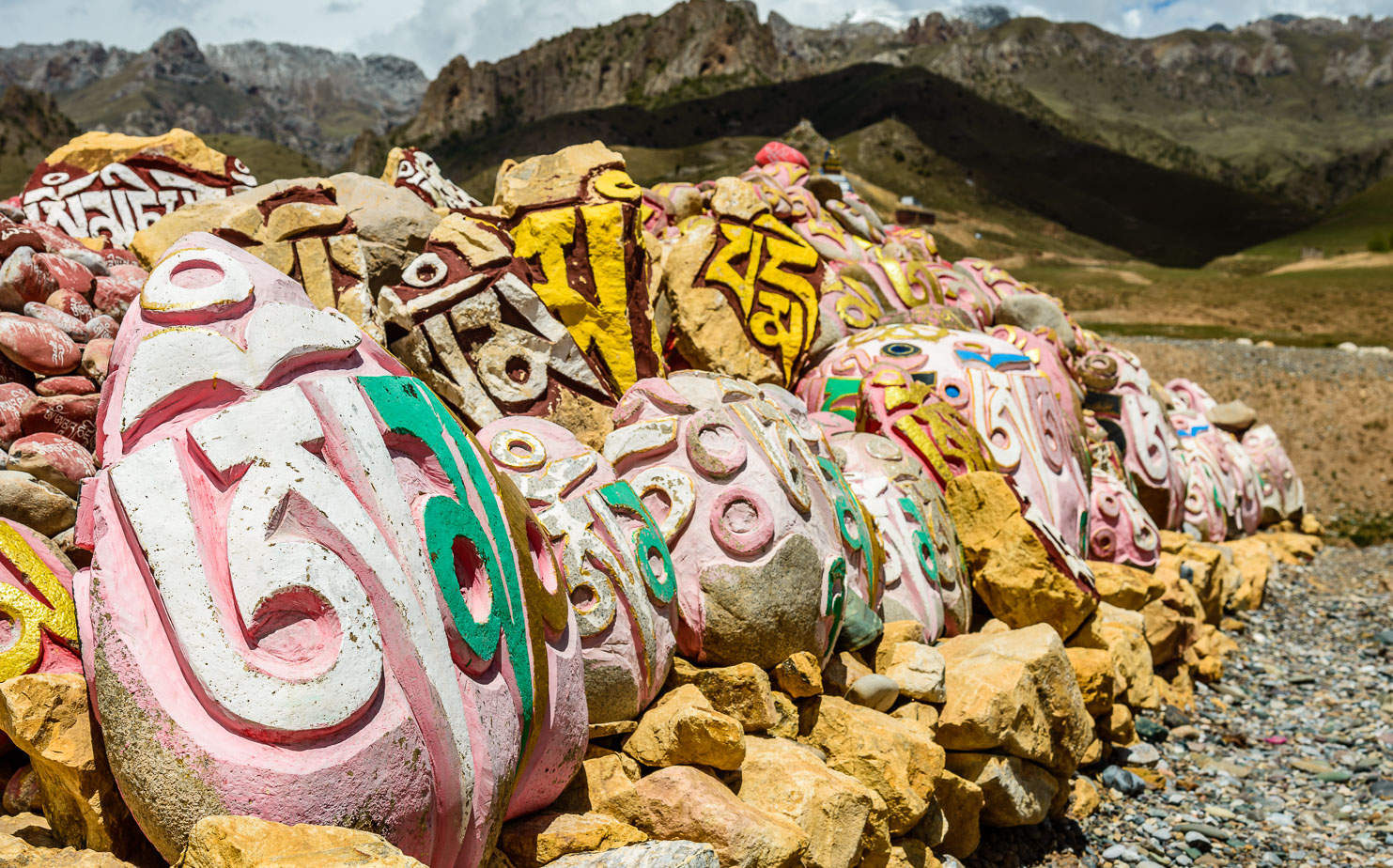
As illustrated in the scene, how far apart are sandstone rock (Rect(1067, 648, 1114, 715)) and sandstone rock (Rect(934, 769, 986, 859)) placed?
1267mm

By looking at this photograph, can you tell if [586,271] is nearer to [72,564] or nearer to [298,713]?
[72,564]

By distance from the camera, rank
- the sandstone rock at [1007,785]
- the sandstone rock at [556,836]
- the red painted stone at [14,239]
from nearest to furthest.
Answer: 1. the sandstone rock at [556,836]
2. the red painted stone at [14,239]
3. the sandstone rock at [1007,785]

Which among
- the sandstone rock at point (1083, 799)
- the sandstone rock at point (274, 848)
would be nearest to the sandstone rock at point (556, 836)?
the sandstone rock at point (274, 848)

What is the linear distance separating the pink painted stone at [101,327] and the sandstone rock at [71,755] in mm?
1841

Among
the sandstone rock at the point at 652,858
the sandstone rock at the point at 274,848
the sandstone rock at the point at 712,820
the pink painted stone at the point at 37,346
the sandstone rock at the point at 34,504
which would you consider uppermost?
the pink painted stone at the point at 37,346

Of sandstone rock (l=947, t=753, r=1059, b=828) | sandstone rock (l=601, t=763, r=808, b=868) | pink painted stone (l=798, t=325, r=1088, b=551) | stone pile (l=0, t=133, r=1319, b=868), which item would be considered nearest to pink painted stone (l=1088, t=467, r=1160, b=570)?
stone pile (l=0, t=133, r=1319, b=868)

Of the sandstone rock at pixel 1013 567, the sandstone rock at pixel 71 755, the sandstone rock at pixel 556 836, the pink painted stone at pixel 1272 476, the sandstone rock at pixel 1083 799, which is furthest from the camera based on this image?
the pink painted stone at pixel 1272 476

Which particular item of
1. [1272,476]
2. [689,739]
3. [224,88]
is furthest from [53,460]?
[224,88]

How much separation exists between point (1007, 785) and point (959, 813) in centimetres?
30

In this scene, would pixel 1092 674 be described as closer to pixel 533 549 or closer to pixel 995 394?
pixel 995 394

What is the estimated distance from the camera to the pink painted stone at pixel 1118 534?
6.67 metres

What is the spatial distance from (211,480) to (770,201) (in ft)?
17.6

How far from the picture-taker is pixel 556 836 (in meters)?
2.52

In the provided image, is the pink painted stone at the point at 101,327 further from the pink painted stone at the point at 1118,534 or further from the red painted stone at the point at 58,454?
the pink painted stone at the point at 1118,534
